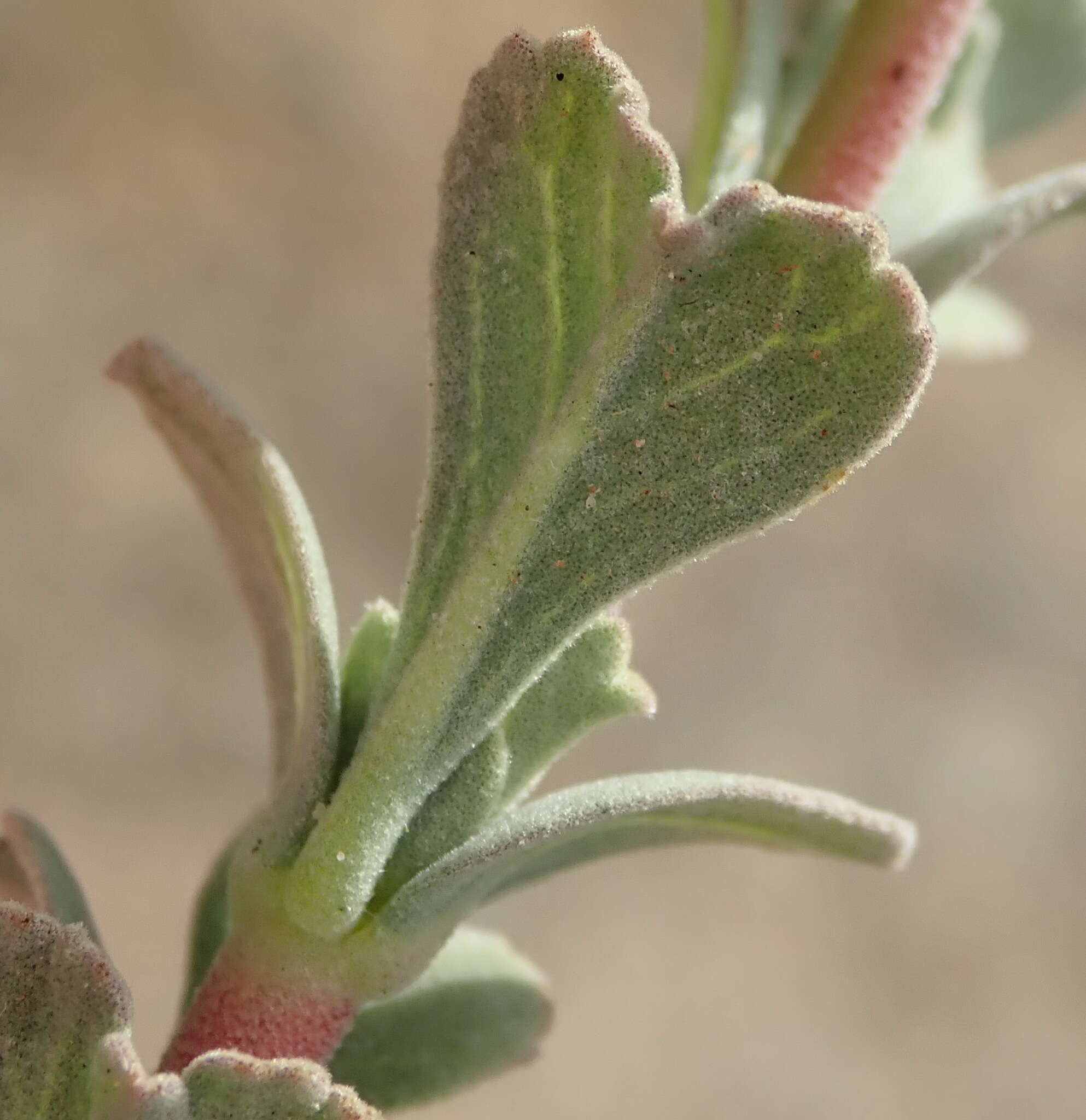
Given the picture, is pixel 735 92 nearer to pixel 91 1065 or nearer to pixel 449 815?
pixel 449 815

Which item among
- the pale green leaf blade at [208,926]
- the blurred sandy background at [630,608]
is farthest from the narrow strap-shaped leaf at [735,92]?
the blurred sandy background at [630,608]

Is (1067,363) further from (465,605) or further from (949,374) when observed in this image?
(465,605)

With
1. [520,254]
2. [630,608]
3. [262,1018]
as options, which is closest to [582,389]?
[520,254]

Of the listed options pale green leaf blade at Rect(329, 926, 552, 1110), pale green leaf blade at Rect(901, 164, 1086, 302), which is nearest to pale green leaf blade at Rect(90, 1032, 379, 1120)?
pale green leaf blade at Rect(329, 926, 552, 1110)

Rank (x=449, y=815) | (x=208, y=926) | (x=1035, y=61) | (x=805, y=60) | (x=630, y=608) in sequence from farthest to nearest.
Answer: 1. (x=630, y=608)
2. (x=1035, y=61)
3. (x=805, y=60)
4. (x=208, y=926)
5. (x=449, y=815)

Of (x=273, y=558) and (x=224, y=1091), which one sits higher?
(x=273, y=558)

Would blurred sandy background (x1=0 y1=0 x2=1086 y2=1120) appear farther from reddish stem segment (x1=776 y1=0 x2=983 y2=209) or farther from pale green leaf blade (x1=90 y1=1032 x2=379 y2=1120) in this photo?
pale green leaf blade (x1=90 y1=1032 x2=379 y2=1120)
